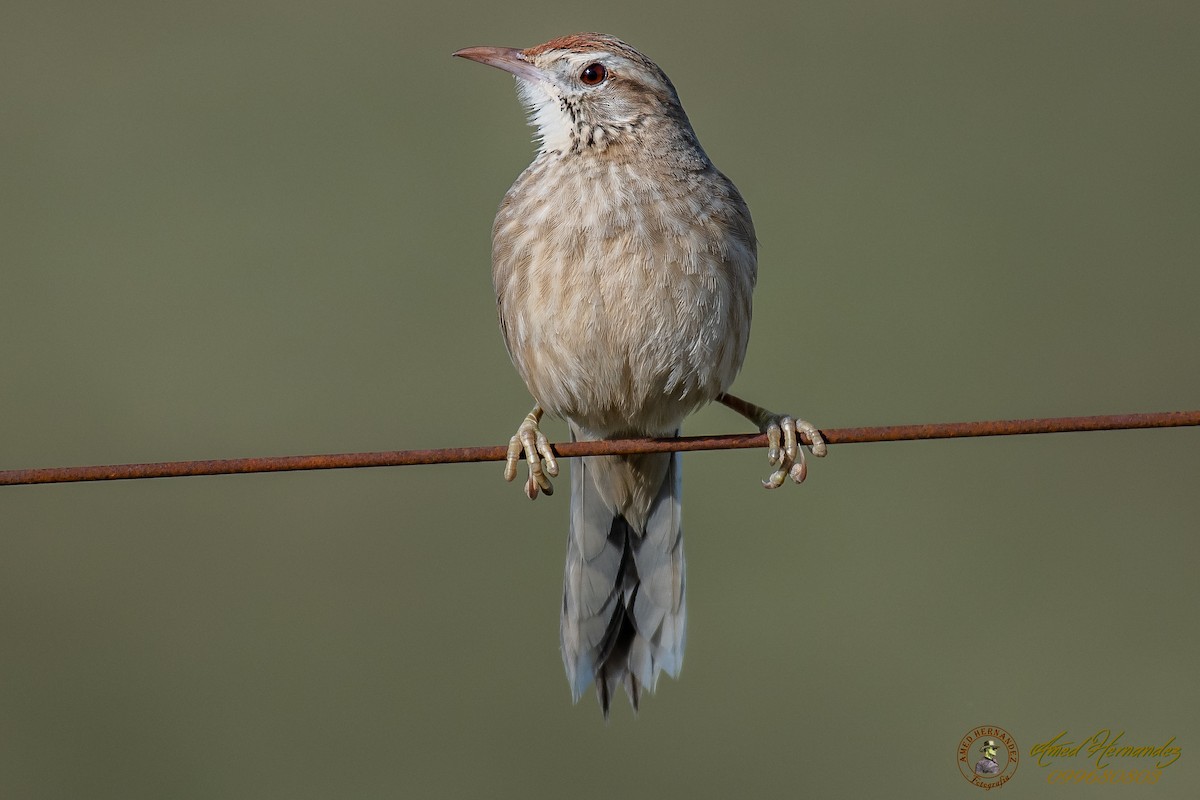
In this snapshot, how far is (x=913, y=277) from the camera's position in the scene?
1084 cm

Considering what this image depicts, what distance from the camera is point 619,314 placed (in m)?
5.49

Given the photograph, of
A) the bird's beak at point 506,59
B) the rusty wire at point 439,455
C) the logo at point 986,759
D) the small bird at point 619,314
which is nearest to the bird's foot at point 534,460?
the small bird at point 619,314

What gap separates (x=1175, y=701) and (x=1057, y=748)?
1778 millimetres

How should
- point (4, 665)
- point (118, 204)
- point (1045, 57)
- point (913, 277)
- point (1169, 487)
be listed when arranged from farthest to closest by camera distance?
point (1045, 57), point (118, 204), point (913, 277), point (1169, 487), point (4, 665)

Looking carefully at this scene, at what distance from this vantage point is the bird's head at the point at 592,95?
583 centimetres

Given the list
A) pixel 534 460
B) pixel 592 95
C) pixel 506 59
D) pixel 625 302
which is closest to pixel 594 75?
pixel 592 95

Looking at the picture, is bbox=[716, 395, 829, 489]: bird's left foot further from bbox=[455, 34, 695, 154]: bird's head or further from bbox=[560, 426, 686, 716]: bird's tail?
bbox=[455, 34, 695, 154]: bird's head

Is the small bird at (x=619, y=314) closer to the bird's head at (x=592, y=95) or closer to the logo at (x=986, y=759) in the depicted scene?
the bird's head at (x=592, y=95)

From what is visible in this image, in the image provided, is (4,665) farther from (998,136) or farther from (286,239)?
(998,136)

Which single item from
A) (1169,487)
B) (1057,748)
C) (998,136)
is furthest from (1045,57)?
(1057,748)

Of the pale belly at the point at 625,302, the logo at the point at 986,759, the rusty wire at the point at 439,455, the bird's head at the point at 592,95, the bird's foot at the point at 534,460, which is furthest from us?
the logo at the point at 986,759

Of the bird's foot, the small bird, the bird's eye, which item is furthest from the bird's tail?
the bird's eye

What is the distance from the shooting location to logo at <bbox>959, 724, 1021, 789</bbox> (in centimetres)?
667
